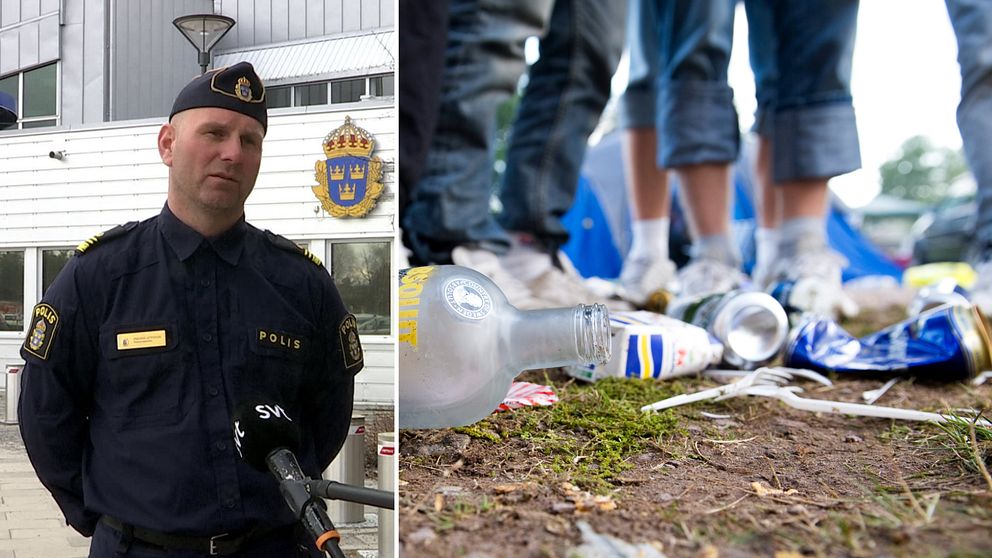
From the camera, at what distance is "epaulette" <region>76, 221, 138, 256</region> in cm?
68

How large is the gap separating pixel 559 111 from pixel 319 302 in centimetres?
129

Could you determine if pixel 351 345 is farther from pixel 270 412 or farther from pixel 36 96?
pixel 36 96

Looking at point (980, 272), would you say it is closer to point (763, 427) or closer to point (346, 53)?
point (763, 427)

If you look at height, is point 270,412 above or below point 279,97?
below

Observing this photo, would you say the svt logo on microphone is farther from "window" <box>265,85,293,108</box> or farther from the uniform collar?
"window" <box>265,85,293,108</box>

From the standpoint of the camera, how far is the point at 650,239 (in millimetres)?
2518

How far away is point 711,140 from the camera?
219 centimetres

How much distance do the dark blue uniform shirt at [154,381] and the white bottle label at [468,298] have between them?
0.14 m

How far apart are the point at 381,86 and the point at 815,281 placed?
1.49m

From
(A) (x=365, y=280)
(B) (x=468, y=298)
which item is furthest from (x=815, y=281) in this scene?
(A) (x=365, y=280)

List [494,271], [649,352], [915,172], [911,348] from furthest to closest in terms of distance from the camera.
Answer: [915,172]
[494,271]
[911,348]
[649,352]

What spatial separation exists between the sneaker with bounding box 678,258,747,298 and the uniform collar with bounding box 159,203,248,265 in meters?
1.57

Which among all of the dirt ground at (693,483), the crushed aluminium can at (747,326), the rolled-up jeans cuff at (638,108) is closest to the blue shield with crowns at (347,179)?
the dirt ground at (693,483)

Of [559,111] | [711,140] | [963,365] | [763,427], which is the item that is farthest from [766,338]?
[711,140]
